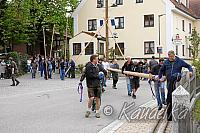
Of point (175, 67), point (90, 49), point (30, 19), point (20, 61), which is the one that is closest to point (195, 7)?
point (90, 49)

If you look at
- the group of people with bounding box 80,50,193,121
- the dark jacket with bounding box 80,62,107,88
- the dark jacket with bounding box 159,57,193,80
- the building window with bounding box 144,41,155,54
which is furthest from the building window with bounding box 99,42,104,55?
the dark jacket with bounding box 159,57,193,80

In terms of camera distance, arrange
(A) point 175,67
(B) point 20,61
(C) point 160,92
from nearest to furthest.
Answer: (A) point 175,67 < (C) point 160,92 < (B) point 20,61

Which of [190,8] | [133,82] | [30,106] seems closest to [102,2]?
[190,8]

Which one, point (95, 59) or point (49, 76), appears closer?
point (95, 59)

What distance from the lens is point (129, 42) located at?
50.7m

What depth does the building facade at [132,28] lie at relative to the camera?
48.2 m

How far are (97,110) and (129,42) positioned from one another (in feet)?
125

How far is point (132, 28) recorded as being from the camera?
50188mm

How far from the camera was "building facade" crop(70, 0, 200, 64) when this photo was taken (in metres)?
48.2

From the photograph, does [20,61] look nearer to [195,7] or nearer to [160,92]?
[160,92]

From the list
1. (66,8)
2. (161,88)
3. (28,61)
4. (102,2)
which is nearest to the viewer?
(161,88)

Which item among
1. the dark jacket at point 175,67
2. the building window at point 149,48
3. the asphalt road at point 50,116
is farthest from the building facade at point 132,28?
the dark jacket at point 175,67

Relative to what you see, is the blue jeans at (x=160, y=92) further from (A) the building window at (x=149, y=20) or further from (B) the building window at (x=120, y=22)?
(B) the building window at (x=120, y=22)

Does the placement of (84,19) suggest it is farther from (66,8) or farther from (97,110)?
(97,110)
